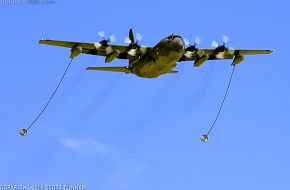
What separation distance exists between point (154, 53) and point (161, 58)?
1.09 meters

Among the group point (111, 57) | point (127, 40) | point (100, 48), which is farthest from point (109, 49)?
point (127, 40)

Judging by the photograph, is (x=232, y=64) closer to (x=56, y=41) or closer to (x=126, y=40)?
(x=126, y=40)

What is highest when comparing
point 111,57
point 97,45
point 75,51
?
point 97,45

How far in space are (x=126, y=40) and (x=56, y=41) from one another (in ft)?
27.0

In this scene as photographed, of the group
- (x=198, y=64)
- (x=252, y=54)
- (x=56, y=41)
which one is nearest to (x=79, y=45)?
(x=56, y=41)

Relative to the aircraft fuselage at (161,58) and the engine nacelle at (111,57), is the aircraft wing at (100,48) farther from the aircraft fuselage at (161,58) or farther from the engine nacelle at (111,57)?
the aircraft fuselage at (161,58)

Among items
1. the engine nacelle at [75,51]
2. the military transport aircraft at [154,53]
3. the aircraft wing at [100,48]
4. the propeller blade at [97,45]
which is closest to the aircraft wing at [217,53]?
the military transport aircraft at [154,53]

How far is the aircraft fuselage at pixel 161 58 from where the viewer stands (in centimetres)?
6919

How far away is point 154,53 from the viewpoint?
2778 inches

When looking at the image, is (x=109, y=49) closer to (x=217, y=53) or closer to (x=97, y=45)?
(x=97, y=45)

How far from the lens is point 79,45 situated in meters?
68.9

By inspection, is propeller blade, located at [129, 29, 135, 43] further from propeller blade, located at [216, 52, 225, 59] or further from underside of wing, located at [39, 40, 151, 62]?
propeller blade, located at [216, 52, 225, 59]

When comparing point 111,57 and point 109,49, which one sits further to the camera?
point 109,49

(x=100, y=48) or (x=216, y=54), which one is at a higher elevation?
(x=216, y=54)
